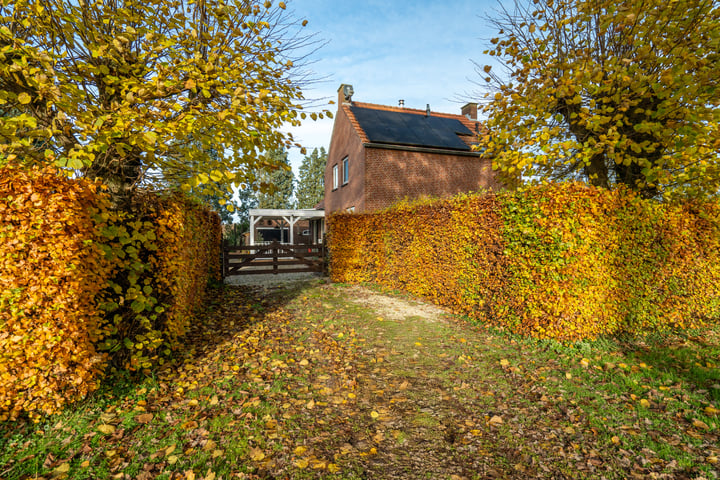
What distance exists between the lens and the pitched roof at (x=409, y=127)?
1673cm

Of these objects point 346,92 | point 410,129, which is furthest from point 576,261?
point 346,92

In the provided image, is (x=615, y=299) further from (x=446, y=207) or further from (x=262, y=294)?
(x=262, y=294)

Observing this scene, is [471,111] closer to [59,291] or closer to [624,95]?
[624,95]

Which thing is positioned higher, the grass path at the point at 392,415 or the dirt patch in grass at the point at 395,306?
the dirt patch in grass at the point at 395,306

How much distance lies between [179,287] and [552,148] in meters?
7.14

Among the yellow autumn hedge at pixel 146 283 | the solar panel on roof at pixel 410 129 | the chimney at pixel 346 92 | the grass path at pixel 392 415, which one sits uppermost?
the chimney at pixel 346 92

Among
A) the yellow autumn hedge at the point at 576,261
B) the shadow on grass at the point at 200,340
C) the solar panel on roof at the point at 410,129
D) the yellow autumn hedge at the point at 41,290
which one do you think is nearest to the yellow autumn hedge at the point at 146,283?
the shadow on grass at the point at 200,340

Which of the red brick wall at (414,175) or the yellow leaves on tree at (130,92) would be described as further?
the red brick wall at (414,175)

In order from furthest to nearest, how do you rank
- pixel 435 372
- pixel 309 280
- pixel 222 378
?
pixel 309 280
pixel 435 372
pixel 222 378

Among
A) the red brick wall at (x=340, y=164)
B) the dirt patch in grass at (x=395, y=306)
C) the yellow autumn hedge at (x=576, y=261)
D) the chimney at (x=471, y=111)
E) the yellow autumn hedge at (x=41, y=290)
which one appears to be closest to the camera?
→ the yellow autumn hedge at (x=41, y=290)

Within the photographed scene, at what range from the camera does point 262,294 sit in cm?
950

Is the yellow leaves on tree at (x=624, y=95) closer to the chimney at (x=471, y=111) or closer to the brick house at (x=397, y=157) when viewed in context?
the brick house at (x=397, y=157)

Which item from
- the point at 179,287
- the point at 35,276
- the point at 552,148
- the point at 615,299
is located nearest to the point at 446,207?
the point at 552,148

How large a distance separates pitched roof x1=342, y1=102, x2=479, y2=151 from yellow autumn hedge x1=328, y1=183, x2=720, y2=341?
381 inches
